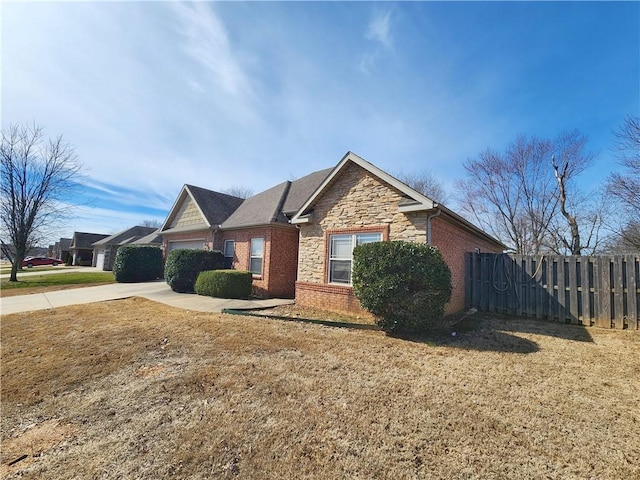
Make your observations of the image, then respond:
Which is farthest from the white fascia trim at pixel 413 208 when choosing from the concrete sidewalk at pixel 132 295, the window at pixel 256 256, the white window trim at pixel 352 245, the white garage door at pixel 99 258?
the white garage door at pixel 99 258

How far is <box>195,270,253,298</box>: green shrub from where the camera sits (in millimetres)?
11992

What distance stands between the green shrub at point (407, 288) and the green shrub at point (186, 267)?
10095 mm

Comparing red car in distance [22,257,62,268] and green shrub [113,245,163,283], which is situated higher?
green shrub [113,245,163,283]

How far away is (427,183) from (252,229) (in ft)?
78.7

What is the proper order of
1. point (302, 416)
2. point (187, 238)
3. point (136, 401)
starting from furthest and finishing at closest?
point (187, 238) → point (136, 401) → point (302, 416)

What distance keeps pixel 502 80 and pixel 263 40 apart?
8.99 meters

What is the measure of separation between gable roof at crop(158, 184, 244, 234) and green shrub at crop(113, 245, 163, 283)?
2039 millimetres

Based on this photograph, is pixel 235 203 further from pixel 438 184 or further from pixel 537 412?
pixel 438 184

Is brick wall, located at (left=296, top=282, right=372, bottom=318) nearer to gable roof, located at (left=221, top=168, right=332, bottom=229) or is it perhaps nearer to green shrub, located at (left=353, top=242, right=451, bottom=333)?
green shrub, located at (left=353, top=242, right=451, bottom=333)

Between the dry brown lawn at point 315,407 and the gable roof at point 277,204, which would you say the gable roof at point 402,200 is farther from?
the dry brown lawn at point 315,407

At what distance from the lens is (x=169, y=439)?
2.98 metres

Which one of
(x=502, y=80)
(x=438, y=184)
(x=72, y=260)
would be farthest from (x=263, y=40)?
(x=72, y=260)

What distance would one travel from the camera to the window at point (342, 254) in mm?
9398

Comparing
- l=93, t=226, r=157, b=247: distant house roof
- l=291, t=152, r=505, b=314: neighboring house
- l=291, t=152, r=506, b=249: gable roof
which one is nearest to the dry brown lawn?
l=291, t=152, r=505, b=314: neighboring house
